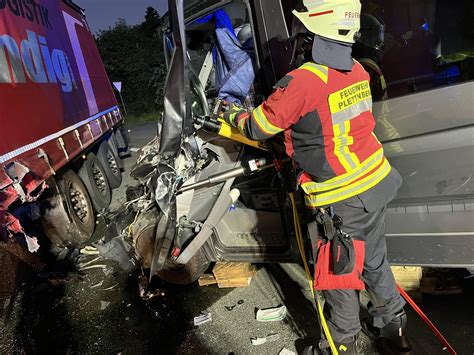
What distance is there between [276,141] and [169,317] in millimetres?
1719

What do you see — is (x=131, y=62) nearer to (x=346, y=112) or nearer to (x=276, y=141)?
(x=276, y=141)

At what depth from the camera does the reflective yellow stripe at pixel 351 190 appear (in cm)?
189

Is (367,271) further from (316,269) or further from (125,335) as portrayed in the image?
(125,335)

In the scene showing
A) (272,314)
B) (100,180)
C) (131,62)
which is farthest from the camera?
(131,62)

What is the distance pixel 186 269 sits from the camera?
117 inches

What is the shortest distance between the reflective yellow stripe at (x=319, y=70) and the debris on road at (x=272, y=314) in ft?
5.75

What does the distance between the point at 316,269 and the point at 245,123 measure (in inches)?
34.0

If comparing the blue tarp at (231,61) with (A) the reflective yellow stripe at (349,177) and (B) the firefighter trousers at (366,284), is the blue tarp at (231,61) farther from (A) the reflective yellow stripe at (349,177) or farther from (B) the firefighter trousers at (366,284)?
(B) the firefighter trousers at (366,284)

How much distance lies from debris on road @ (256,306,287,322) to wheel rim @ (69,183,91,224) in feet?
8.91

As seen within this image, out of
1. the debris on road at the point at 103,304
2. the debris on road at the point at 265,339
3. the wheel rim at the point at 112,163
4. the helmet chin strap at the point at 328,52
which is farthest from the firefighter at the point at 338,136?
the wheel rim at the point at 112,163

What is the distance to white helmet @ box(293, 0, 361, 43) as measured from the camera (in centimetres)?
169

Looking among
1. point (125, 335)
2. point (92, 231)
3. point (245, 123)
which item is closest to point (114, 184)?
point (92, 231)

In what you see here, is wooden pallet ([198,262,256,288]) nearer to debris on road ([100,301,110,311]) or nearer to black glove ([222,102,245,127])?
debris on road ([100,301,110,311])

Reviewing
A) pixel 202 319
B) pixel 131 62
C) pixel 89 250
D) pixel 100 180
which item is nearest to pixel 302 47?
pixel 202 319
